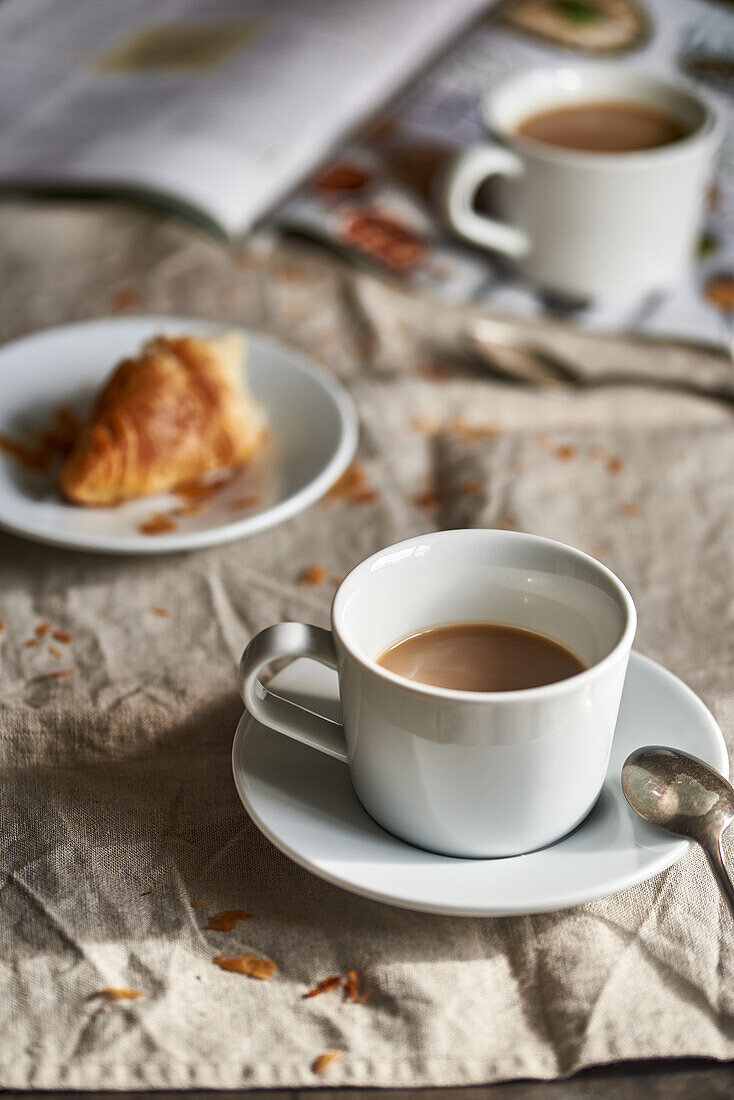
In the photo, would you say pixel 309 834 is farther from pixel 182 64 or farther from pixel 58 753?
pixel 182 64

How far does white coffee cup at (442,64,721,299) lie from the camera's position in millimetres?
1109

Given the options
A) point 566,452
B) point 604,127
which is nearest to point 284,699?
point 566,452

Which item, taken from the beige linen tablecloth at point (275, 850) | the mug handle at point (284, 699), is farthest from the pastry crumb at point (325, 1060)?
the mug handle at point (284, 699)

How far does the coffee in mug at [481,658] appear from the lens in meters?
0.57

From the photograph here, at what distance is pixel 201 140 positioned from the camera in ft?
4.05

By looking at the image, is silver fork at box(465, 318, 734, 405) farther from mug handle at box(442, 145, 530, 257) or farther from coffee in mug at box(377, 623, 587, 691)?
coffee in mug at box(377, 623, 587, 691)

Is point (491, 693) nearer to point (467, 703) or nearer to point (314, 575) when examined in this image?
point (467, 703)

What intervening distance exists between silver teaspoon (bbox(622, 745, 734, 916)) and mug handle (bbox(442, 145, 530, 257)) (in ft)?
2.46

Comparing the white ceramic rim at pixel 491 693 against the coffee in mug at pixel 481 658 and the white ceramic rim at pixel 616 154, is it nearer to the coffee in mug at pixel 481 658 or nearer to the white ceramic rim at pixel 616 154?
the coffee in mug at pixel 481 658

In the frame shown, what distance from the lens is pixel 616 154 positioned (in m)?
1.18

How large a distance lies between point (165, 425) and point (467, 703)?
1.56ft

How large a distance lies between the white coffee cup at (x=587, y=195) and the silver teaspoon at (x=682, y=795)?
0.71 m

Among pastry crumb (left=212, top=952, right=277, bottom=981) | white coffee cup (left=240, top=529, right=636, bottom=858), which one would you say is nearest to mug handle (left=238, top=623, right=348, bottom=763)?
white coffee cup (left=240, top=529, right=636, bottom=858)

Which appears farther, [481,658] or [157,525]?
[157,525]
